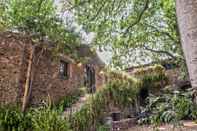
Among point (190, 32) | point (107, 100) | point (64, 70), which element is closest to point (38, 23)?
point (64, 70)

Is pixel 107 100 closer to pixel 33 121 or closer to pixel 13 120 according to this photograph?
pixel 33 121

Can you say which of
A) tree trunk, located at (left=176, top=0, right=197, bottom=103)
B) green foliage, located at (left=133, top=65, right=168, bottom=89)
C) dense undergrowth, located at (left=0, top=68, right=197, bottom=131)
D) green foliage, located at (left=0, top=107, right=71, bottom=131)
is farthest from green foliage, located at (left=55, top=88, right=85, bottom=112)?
tree trunk, located at (left=176, top=0, right=197, bottom=103)

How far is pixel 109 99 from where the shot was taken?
12336 millimetres

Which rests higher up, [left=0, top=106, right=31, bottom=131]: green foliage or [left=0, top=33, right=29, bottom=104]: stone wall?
[left=0, top=33, right=29, bottom=104]: stone wall

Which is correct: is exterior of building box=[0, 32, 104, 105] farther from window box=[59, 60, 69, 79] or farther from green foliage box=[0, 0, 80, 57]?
green foliage box=[0, 0, 80, 57]

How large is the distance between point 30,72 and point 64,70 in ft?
10.2

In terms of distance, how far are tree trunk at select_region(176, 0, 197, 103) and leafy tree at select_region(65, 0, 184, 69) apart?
184 inches

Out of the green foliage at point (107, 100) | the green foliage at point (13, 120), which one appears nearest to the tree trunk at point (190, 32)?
the green foliage at point (13, 120)

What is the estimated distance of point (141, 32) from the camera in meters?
12.1

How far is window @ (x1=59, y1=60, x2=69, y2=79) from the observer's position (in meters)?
13.1

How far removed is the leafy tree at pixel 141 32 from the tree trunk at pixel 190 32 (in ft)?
15.3

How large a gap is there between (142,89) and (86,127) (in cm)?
846

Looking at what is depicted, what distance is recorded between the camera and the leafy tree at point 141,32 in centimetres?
774

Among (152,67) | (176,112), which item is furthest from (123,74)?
(176,112)
